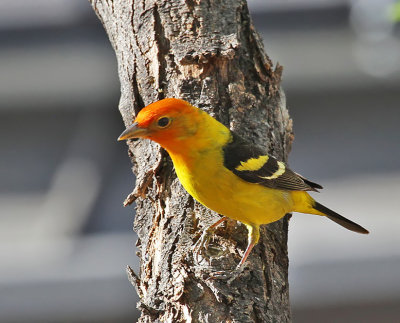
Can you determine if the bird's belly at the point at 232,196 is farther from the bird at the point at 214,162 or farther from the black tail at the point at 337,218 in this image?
the black tail at the point at 337,218

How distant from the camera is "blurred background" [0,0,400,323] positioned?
9.82 metres

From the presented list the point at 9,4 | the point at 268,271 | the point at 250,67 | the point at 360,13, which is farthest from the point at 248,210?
the point at 9,4

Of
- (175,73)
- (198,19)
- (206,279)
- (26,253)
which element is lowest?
(206,279)

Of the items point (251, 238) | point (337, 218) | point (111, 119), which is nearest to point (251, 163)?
point (251, 238)

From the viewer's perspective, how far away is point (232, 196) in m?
4.45

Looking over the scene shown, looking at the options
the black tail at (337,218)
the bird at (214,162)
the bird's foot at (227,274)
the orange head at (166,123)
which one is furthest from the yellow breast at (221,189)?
the black tail at (337,218)

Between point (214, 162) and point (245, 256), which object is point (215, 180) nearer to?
point (214, 162)

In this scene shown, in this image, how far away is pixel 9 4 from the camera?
1136 centimetres

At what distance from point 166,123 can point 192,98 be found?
44 cm

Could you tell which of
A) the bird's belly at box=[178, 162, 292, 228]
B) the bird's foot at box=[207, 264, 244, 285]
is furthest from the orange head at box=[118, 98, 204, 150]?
the bird's foot at box=[207, 264, 244, 285]

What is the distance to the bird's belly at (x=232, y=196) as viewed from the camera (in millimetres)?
4344

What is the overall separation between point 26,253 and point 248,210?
565 centimetres

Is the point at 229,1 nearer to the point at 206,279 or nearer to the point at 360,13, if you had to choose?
the point at 206,279

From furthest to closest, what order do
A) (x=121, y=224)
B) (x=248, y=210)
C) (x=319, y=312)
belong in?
(x=121, y=224)
(x=319, y=312)
(x=248, y=210)
